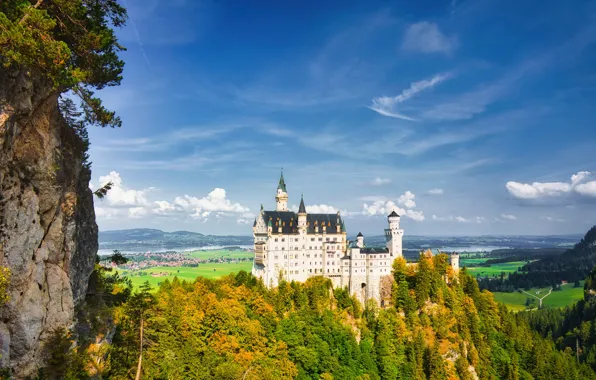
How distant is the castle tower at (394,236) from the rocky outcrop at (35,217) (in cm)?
7623

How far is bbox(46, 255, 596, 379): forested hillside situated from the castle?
3487 mm

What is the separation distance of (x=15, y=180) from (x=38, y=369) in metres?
10.5

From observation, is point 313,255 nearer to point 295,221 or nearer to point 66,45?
point 295,221

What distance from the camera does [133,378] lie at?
3538 cm

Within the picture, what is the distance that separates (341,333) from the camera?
257ft

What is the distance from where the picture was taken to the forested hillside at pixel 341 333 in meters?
58.1

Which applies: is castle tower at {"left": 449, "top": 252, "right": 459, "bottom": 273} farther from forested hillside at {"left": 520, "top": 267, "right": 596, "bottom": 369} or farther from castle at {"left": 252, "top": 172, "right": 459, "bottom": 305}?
forested hillside at {"left": 520, "top": 267, "right": 596, "bottom": 369}

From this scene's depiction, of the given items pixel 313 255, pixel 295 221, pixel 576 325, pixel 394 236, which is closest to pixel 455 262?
pixel 394 236

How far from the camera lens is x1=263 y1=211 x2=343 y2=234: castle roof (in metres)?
91.1

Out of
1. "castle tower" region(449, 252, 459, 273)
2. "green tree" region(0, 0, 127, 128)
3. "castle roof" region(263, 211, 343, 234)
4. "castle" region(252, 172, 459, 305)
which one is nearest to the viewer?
"green tree" region(0, 0, 127, 128)

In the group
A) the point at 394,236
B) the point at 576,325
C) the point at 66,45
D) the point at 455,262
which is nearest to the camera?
the point at 66,45

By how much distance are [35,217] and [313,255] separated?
72.0 metres

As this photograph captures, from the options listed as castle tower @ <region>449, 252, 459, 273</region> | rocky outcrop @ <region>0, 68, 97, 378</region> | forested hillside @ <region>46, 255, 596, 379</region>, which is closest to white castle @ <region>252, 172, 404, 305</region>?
forested hillside @ <region>46, 255, 596, 379</region>

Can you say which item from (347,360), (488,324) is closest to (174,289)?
(347,360)
